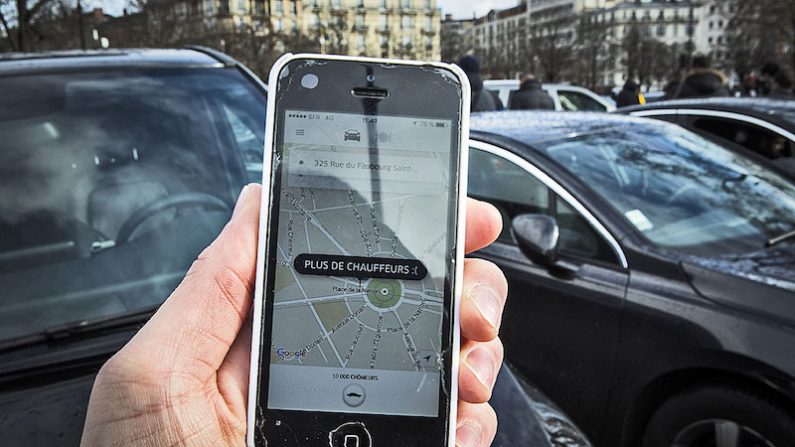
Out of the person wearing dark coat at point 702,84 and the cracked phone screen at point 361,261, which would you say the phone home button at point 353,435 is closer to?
the cracked phone screen at point 361,261

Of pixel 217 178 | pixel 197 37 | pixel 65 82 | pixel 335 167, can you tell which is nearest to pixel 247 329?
pixel 335 167

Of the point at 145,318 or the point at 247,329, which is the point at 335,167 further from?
the point at 145,318

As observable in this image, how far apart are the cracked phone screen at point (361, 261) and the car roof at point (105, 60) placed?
1555mm

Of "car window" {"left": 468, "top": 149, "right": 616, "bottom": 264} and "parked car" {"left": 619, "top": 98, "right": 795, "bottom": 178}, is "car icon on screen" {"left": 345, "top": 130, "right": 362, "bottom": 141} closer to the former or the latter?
"car window" {"left": 468, "top": 149, "right": 616, "bottom": 264}

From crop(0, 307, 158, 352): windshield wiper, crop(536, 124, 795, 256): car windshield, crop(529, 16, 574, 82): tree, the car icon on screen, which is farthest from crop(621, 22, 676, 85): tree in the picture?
the car icon on screen

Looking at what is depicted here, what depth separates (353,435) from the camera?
1198 mm

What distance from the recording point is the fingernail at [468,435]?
1248 mm

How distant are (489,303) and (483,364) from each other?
12cm

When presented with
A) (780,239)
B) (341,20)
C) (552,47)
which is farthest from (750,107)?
(552,47)

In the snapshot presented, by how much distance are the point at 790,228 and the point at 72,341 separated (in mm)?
2886

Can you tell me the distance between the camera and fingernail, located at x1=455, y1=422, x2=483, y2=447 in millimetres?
1248

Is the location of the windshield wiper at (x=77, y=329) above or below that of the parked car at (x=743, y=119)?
below

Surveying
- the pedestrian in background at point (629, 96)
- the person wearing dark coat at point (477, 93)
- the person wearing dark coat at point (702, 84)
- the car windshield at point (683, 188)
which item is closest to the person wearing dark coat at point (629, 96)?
the pedestrian in background at point (629, 96)

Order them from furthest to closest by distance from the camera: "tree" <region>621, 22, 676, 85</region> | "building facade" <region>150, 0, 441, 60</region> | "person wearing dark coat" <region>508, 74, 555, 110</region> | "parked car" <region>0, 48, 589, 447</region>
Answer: "tree" <region>621, 22, 676, 85</region> < "building facade" <region>150, 0, 441, 60</region> < "person wearing dark coat" <region>508, 74, 555, 110</region> < "parked car" <region>0, 48, 589, 447</region>
